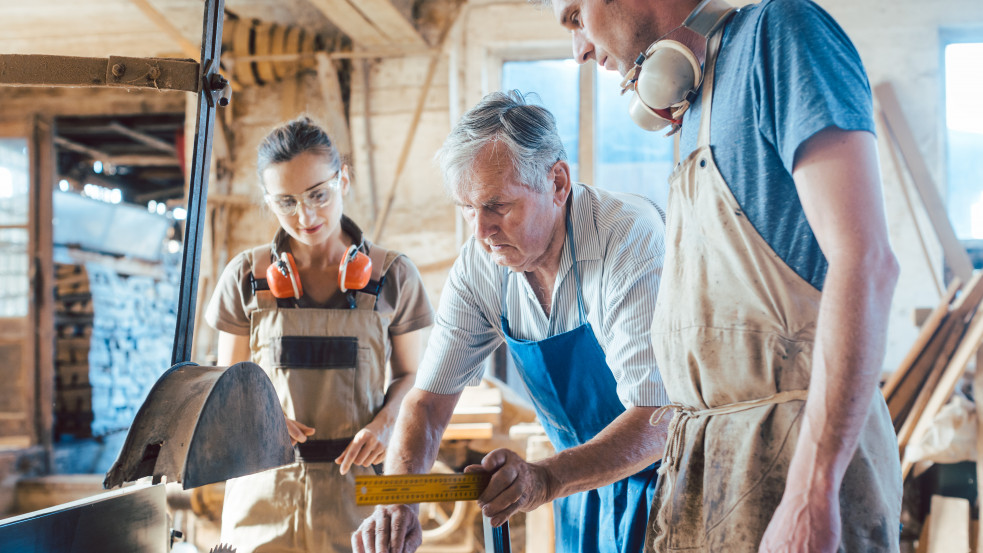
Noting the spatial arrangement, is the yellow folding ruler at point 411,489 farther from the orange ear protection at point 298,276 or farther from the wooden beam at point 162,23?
the wooden beam at point 162,23

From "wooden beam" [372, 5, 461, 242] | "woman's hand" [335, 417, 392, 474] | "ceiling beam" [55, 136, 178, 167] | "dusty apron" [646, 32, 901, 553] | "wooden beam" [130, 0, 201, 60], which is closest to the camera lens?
"dusty apron" [646, 32, 901, 553]

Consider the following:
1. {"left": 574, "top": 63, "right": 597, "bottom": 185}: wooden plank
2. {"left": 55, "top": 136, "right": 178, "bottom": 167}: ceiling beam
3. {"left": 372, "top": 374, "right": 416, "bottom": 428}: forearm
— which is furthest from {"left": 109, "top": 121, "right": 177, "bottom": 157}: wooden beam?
{"left": 372, "top": 374, "right": 416, "bottom": 428}: forearm

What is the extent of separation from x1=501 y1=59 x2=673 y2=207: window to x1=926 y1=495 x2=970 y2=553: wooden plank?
2541 mm

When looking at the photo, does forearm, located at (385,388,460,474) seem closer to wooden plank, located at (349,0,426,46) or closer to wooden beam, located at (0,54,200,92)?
wooden beam, located at (0,54,200,92)

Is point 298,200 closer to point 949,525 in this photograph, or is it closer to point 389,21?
point 389,21

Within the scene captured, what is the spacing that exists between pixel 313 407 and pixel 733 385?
1.69 m

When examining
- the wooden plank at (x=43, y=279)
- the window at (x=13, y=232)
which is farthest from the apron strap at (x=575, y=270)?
the window at (x=13, y=232)

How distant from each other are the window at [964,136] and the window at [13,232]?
7140mm

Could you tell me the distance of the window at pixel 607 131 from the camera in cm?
531

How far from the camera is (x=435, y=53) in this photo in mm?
5305

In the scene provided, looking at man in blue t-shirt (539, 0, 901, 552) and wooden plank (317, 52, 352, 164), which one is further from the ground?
wooden plank (317, 52, 352, 164)

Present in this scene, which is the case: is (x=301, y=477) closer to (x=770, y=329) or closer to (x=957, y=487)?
(x=770, y=329)

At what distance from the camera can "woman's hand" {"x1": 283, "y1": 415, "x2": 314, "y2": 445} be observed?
2.37 meters

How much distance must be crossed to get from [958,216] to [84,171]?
8.85m
